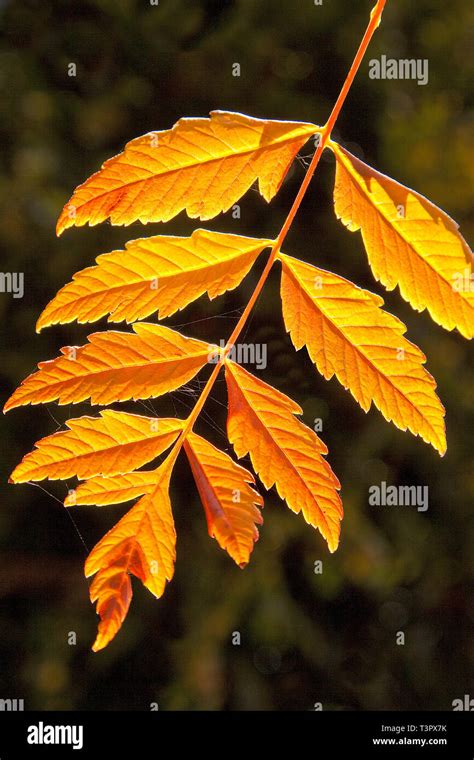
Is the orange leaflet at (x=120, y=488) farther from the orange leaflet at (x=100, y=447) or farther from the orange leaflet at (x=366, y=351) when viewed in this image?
the orange leaflet at (x=366, y=351)

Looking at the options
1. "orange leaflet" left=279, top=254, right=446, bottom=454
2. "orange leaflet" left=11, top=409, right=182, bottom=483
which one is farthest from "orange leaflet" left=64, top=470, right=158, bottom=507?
"orange leaflet" left=279, top=254, right=446, bottom=454

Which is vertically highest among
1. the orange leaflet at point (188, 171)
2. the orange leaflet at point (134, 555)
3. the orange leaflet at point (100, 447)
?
the orange leaflet at point (188, 171)

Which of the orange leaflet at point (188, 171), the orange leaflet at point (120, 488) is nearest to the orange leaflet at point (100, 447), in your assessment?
the orange leaflet at point (120, 488)

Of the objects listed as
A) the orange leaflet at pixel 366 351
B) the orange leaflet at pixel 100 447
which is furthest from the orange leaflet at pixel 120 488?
the orange leaflet at pixel 366 351

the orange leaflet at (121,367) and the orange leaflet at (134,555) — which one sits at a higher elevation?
the orange leaflet at (121,367)

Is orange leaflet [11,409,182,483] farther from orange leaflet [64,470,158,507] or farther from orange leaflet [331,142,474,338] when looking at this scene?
orange leaflet [331,142,474,338]

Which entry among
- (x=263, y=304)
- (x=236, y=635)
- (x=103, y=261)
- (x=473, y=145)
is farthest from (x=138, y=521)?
(x=473, y=145)

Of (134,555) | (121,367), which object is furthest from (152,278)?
(134,555)
